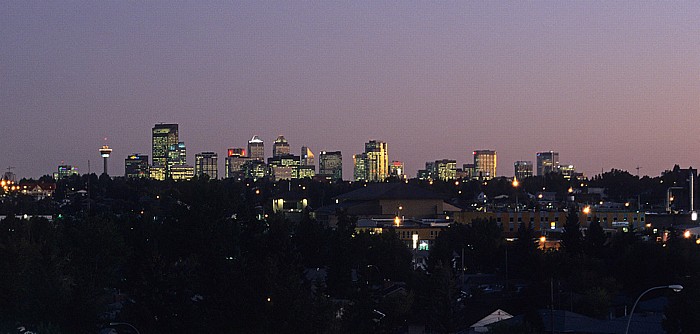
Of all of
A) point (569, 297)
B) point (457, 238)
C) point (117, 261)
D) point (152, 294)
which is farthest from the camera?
point (457, 238)

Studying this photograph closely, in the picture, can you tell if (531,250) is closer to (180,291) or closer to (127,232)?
(127,232)

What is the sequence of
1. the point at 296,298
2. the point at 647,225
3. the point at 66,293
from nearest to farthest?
the point at 296,298 < the point at 66,293 < the point at 647,225

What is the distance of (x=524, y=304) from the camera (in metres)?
77.2

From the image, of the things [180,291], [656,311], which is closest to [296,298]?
[180,291]

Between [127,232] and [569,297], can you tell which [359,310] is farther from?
[127,232]

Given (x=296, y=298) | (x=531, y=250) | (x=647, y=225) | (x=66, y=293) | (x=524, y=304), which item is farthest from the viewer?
(x=647, y=225)

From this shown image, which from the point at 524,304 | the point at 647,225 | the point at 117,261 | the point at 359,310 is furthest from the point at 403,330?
the point at 647,225

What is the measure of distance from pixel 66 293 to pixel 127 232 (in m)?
46.1

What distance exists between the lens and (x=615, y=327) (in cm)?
6625

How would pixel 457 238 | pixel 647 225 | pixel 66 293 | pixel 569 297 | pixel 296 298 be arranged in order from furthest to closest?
pixel 647 225, pixel 457 238, pixel 569 297, pixel 66 293, pixel 296 298

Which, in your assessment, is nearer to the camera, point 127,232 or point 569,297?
point 569,297

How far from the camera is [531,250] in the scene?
109m

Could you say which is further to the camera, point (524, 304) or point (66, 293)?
point (524, 304)

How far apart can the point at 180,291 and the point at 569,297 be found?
3093 cm
